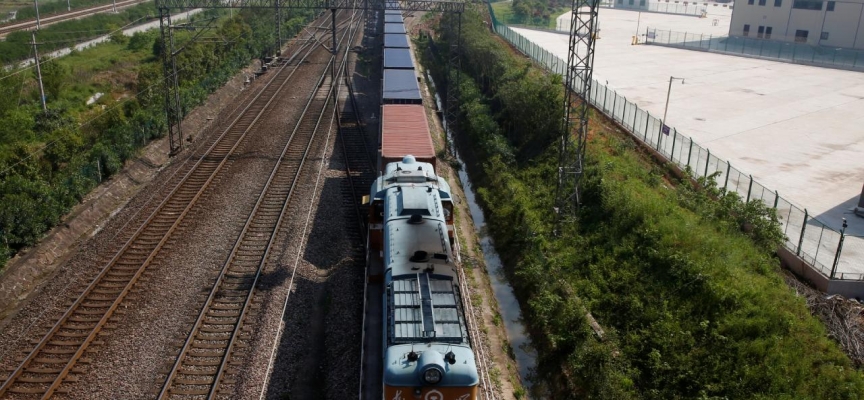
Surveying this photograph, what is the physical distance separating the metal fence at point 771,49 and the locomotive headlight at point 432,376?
67.2 meters

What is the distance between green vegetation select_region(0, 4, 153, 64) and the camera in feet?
179

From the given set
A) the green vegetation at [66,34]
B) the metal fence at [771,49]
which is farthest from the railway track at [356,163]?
the metal fence at [771,49]

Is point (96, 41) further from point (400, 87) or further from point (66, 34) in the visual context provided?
point (400, 87)

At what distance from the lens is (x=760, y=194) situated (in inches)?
1047

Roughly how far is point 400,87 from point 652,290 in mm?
21702

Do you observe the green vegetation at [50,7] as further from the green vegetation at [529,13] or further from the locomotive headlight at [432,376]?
the locomotive headlight at [432,376]

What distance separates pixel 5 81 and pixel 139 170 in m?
18.9

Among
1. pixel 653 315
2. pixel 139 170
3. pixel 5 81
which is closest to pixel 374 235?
pixel 653 315

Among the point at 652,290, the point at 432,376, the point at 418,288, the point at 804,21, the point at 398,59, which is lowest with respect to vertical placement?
the point at 652,290

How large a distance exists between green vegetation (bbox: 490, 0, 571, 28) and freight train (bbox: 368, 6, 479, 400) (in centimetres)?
8335

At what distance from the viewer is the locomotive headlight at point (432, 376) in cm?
1240

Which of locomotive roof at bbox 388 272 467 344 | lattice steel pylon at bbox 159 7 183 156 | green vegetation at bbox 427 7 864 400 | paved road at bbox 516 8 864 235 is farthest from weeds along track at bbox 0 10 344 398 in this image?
paved road at bbox 516 8 864 235

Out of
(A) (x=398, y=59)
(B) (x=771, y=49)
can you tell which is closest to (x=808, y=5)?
(B) (x=771, y=49)

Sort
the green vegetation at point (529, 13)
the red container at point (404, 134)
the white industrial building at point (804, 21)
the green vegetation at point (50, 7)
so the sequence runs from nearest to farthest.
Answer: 1. the red container at point (404, 134)
2. the white industrial building at point (804, 21)
3. the green vegetation at point (50, 7)
4. the green vegetation at point (529, 13)
